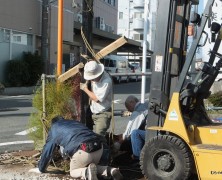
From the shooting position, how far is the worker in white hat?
255 inches

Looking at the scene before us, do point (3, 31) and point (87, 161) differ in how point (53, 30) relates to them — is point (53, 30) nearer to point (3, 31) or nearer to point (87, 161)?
point (3, 31)

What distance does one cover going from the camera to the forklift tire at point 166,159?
5.41 metres

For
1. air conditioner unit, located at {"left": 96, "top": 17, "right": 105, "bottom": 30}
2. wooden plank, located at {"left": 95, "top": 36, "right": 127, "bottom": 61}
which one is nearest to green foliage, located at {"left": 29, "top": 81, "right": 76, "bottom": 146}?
wooden plank, located at {"left": 95, "top": 36, "right": 127, "bottom": 61}

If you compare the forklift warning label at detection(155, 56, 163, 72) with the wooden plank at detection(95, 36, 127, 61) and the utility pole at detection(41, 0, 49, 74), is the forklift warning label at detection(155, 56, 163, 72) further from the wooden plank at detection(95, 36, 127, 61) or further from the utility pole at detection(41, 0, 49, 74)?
the utility pole at detection(41, 0, 49, 74)

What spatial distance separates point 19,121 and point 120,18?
67154 millimetres

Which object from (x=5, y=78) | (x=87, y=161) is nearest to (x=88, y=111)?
(x=87, y=161)

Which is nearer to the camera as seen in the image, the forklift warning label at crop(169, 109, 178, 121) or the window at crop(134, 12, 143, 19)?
the forklift warning label at crop(169, 109, 178, 121)

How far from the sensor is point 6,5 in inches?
1047

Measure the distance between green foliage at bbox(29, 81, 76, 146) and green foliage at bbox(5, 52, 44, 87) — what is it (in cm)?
1949

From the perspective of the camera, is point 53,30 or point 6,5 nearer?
point 6,5

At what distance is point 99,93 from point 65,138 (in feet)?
3.04

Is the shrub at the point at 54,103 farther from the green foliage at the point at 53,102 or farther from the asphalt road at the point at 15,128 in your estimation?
the asphalt road at the point at 15,128

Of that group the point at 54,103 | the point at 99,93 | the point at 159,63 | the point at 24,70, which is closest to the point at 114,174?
the point at 99,93

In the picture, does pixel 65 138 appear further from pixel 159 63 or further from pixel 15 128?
pixel 15 128
